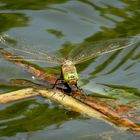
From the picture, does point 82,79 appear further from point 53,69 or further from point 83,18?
point 83,18

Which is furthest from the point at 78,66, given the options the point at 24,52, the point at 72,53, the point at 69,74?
the point at 69,74

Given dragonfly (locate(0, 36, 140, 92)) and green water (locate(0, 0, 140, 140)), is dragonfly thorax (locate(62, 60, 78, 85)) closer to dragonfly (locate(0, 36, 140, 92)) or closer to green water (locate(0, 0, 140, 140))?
dragonfly (locate(0, 36, 140, 92))

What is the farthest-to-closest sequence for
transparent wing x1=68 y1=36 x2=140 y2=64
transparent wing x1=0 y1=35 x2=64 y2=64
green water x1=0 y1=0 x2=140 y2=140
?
transparent wing x1=68 y1=36 x2=140 y2=64 → transparent wing x1=0 y1=35 x2=64 y2=64 → green water x1=0 y1=0 x2=140 y2=140

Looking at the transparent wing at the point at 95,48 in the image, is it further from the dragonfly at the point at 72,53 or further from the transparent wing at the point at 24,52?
the transparent wing at the point at 24,52

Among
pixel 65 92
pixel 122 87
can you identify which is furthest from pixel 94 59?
pixel 65 92

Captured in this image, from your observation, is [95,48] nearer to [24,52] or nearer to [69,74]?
[24,52]

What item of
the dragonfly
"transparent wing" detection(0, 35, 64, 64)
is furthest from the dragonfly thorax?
"transparent wing" detection(0, 35, 64, 64)
